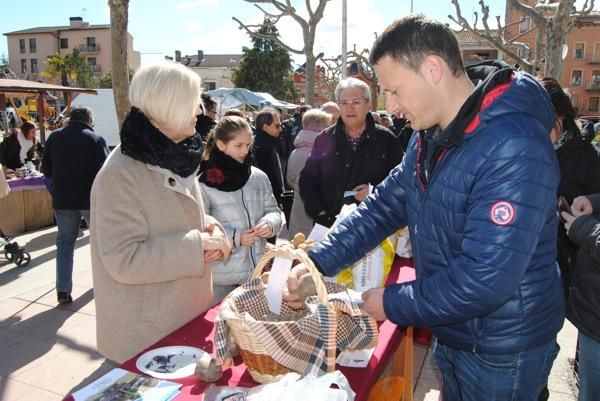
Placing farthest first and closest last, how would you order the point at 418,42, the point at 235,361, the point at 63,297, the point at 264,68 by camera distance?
1. the point at 264,68
2. the point at 63,297
3. the point at 235,361
4. the point at 418,42

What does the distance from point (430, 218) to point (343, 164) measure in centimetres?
198

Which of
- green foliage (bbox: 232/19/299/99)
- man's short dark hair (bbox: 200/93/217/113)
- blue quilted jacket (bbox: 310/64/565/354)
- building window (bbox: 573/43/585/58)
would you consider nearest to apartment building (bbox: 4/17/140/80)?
green foliage (bbox: 232/19/299/99)

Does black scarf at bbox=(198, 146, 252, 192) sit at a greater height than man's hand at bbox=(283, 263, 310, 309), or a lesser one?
greater

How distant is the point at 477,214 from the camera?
121 cm

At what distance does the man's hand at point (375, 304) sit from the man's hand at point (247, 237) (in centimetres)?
131

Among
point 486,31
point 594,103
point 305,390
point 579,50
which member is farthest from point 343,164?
point 594,103

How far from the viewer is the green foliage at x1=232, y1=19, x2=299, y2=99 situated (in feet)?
152

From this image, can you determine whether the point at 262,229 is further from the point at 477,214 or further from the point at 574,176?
the point at 574,176

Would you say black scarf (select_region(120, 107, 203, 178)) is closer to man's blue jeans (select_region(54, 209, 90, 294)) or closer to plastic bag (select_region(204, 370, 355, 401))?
plastic bag (select_region(204, 370, 355, 401))

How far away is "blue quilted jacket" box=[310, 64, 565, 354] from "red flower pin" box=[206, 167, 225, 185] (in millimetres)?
1477

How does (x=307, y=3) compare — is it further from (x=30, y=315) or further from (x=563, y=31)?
(x=30, y=315)

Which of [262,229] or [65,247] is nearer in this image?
[262,229]

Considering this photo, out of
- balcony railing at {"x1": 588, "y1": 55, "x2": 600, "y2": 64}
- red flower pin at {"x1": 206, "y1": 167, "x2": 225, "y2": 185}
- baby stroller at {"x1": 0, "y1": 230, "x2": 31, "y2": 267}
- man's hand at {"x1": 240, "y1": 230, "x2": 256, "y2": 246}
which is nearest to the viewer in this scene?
man's hand at {"x1": 240, "y1": 230, "x2": 256, "y2": 246}

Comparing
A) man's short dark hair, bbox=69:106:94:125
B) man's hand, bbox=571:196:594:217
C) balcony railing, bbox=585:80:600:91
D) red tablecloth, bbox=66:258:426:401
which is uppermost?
balcony railing, bbox=585:80:600:91
